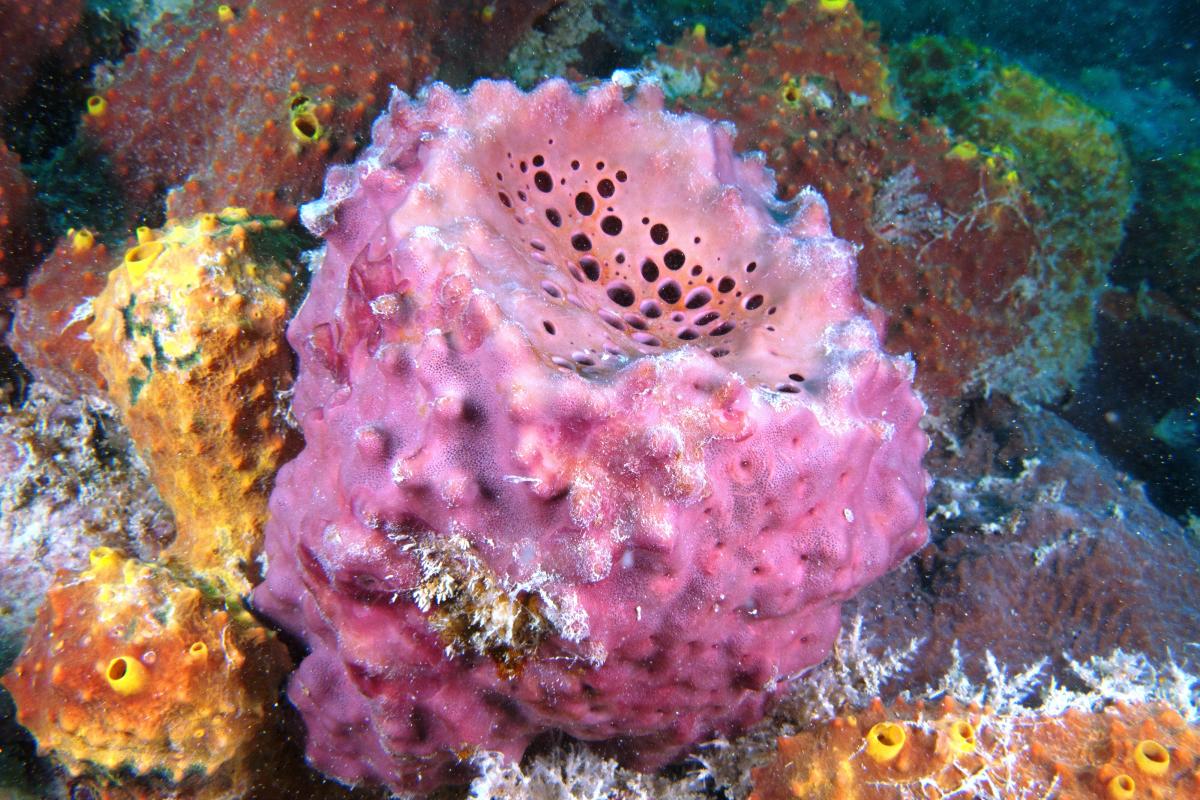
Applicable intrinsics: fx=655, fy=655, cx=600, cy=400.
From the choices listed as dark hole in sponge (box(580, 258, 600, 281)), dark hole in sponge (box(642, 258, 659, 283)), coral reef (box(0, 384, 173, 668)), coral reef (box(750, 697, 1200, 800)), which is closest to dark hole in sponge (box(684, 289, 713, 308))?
dark hole in sponge (box(642, 258, 659, 283))

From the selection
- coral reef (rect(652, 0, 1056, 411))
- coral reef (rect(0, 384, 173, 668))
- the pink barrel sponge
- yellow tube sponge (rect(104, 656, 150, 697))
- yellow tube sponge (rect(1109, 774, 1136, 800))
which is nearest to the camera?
the pink barrel sponge

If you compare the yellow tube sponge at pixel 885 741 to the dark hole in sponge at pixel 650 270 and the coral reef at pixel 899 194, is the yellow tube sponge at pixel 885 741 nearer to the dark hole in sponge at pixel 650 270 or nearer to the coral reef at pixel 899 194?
the dark hole in sponge at pixel 650 270

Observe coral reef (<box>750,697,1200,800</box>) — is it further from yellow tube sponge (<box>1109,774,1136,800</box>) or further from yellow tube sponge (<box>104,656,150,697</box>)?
yellow tube sponge (<box>104,656,150,697</box>)

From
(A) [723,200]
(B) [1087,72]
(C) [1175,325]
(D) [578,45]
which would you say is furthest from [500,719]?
(B) [1087,72]

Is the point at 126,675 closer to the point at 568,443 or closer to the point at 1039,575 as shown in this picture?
the point at 568,443

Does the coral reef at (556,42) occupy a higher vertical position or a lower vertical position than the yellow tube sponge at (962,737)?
higher

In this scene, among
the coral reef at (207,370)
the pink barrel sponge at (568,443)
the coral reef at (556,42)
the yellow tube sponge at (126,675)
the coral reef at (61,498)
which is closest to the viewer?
the pink barrel sponge at (568,443)

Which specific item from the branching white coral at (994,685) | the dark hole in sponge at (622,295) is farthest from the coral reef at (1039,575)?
the dark hole in sponge at (622,295)
